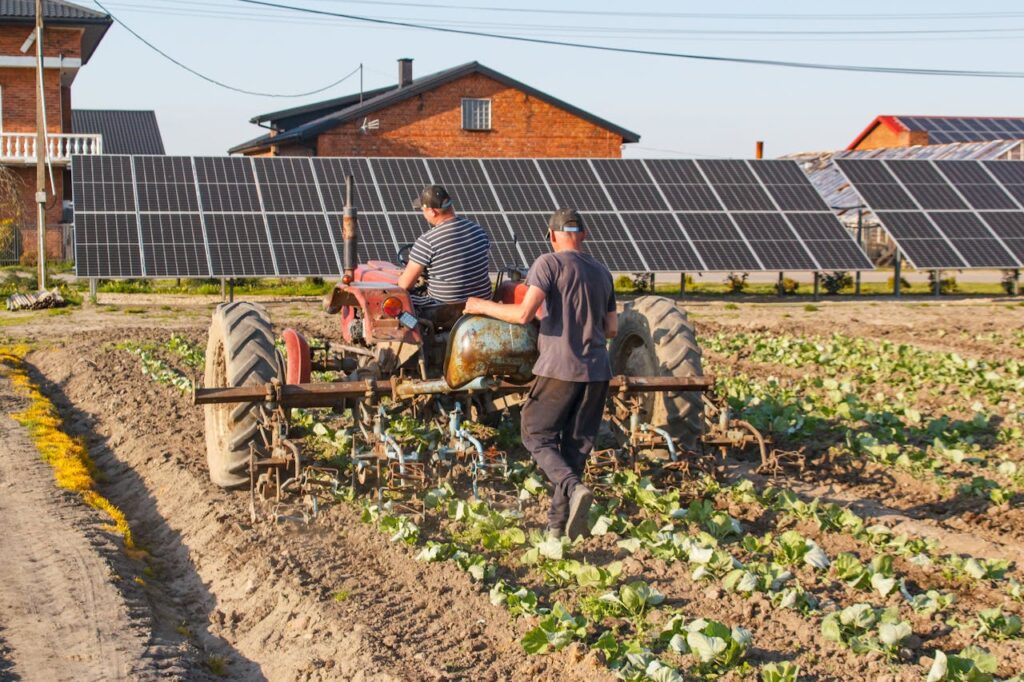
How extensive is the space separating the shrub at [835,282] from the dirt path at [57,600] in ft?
71.0

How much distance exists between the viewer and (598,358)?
286 inches

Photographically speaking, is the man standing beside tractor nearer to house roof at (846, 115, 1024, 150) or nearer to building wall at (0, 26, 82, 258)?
building wall at (0, 26, 82, 258)

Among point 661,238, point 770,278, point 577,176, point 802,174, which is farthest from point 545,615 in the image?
point 770,278

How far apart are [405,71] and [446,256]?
120 ft

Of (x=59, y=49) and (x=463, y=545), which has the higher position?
(x=59, y=49)

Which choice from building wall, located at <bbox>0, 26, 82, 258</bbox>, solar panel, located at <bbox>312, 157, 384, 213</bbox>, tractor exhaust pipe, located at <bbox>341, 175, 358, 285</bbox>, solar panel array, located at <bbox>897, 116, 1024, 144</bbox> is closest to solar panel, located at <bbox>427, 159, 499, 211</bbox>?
solar panel, located at <bbox>312, 157, 384, 213</bbox>

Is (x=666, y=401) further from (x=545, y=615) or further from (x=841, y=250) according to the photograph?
(x=841, y=250)

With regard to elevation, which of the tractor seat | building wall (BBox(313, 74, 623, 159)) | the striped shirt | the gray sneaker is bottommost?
the gray sneaker

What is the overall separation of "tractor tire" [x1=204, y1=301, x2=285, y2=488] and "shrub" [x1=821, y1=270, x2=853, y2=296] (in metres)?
20.6

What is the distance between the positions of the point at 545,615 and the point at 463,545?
136 centimetres

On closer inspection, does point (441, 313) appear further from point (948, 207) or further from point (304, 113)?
point (304, 113)

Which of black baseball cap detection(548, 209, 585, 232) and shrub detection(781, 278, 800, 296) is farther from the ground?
black baseball cap detection(548, 209, 585, 232)

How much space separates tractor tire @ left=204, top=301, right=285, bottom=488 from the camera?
847 cm

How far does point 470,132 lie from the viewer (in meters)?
40.9
